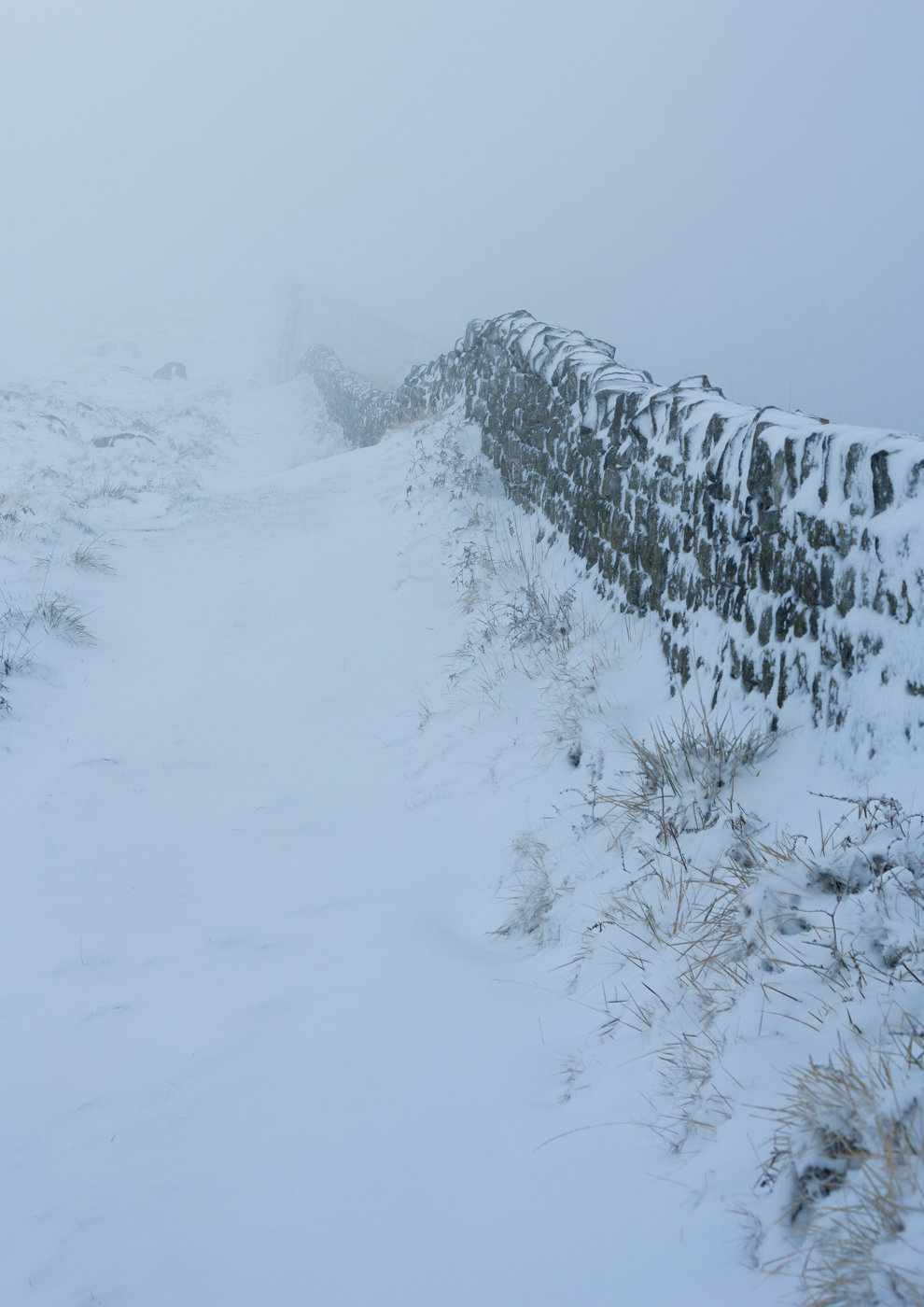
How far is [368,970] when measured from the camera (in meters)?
2.38

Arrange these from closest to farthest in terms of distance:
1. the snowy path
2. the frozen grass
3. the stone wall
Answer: the frozen grass < the snowy path < the stone wall

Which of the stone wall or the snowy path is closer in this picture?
the snowy path

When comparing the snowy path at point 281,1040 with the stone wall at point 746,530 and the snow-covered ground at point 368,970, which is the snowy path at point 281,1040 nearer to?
the snow-covered ground at point 368,970

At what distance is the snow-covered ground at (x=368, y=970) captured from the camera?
1.45m

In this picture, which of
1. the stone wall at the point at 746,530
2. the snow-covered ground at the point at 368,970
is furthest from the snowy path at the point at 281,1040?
the stone wall at the point at 746,530

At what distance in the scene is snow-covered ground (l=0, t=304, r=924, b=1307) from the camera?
1.45m

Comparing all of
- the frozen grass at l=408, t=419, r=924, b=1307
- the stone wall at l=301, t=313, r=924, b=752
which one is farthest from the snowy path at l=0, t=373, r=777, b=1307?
the stone wall at l=301, t=313, r=924, b=752

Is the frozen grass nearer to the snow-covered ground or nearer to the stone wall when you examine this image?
the snow-covered ground

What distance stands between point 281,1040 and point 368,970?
1.19 feet

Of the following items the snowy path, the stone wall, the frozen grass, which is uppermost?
the stone wall

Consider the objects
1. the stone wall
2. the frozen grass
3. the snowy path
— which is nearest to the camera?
the frozen grass

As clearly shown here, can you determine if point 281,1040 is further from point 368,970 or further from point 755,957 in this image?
point 755,957

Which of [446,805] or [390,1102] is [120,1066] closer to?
[390,1102]

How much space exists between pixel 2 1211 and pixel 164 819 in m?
1.94
